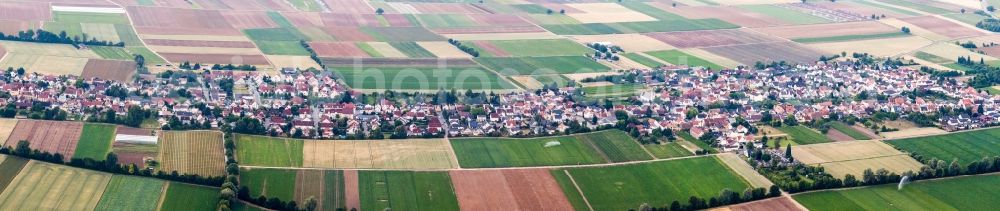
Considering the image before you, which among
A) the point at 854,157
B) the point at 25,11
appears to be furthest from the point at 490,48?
the point at 25,11

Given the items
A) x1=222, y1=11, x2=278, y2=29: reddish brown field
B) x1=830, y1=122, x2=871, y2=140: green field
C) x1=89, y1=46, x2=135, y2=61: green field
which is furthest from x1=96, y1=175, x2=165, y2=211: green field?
x1=222, y1=11, x2=278, y2=29: reddish brown field

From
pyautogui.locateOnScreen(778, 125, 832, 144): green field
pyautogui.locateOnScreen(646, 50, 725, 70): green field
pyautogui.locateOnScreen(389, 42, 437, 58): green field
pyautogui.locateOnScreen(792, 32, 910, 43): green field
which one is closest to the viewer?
pyautogui.locateOnScreen(778, 125, 832, 144): green field

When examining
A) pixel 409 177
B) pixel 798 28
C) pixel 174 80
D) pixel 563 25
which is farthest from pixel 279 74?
pixel 798 28

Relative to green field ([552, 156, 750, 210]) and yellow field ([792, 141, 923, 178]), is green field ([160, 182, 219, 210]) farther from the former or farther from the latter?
yellow field ([792, 141, 923, 178])

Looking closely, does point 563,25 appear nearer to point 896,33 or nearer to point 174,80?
point 896,33

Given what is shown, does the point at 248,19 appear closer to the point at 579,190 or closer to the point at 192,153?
the point at 192,153

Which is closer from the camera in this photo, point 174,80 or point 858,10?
point 174,80
